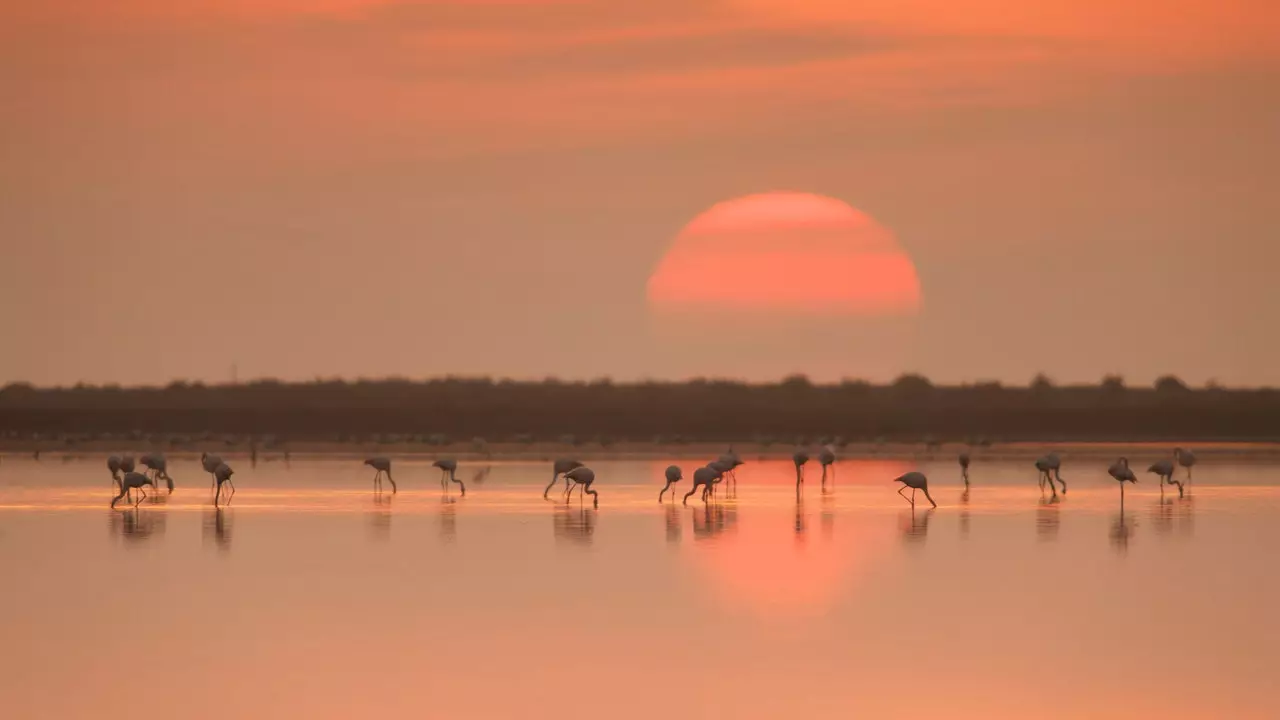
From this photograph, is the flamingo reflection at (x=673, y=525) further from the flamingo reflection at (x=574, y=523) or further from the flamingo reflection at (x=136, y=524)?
the flamingo reflection at (x=136, y=524)

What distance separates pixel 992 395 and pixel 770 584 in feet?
328

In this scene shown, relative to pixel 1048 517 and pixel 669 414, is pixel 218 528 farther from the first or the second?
pixel 669 414

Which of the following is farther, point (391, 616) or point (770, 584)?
point (770, 584)

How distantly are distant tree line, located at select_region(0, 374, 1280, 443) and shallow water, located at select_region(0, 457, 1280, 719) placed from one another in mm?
44296

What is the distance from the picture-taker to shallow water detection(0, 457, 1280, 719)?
15273 mm

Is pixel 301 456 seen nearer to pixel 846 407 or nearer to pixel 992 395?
pixel 846 407

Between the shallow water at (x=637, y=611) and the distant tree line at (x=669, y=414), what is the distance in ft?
145

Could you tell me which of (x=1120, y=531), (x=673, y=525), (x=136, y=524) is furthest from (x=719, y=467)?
(x=136, y=524)

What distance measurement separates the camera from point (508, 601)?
20891 mm

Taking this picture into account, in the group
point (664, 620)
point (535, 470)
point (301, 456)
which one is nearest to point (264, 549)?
point (664, 620)

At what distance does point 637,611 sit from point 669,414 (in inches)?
3071

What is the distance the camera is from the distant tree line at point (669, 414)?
87.8 metres

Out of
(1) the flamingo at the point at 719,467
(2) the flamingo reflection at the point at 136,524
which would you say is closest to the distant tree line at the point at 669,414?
(1) the flamingo at the point at 719,467

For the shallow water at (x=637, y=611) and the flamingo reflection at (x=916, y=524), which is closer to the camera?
the shallow water at (x=637, y=611)
